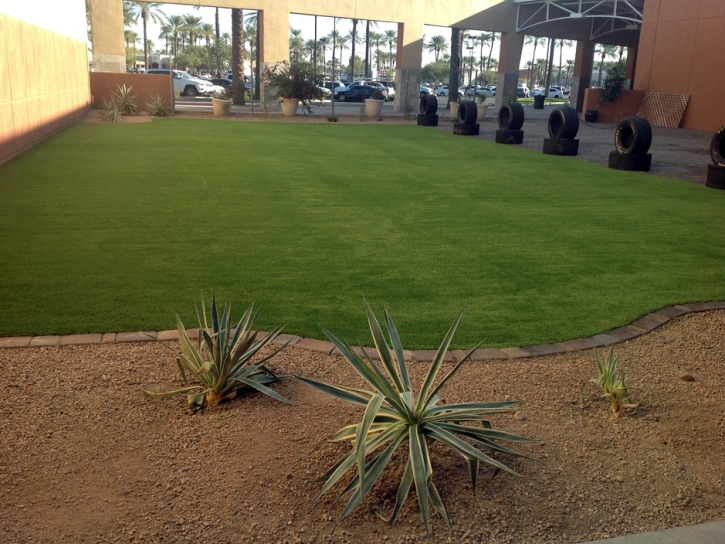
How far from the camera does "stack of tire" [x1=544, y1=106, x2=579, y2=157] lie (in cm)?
1816

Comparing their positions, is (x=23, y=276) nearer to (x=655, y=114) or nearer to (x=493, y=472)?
(x=493, y=472)

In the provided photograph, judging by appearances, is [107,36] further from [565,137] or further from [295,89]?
[565,137]

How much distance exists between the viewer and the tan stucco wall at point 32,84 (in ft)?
46.3

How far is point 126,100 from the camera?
1073 inches

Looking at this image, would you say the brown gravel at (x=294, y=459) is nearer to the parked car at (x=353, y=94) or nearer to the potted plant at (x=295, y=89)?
the potted plant at (x=295, y=89)

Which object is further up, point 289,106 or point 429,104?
point 429,104

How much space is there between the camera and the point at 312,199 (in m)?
11.0

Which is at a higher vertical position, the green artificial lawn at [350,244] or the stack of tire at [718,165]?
the stack of tire at [718,165]

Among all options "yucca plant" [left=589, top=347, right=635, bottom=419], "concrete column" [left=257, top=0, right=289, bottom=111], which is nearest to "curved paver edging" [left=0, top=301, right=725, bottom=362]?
"yucca plant" [left=589, top=347, right=635, bottom=419]

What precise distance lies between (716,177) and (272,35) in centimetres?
2565

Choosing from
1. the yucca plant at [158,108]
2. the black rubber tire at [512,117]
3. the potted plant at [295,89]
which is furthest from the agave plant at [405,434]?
the potted plant at [295,89]

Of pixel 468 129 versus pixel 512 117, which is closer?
pixel 512 117

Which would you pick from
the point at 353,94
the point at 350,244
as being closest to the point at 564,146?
the point at 350,244

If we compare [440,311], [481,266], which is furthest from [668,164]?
[440,311]
